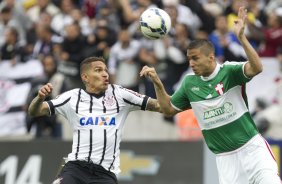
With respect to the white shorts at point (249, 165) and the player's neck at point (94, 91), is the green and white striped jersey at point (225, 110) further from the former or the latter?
the player's neck at point (94, 91)

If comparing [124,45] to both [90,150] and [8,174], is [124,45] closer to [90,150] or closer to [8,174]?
[8,174]

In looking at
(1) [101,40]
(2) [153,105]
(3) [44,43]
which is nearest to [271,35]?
(1) [101,40]

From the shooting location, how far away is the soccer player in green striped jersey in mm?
10078

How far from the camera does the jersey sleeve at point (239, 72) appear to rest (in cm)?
999

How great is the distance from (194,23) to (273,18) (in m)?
1.88

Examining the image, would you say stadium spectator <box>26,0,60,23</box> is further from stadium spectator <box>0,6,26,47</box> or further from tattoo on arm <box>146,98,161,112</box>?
tattoo on arm <box>146,98,161,112</box>

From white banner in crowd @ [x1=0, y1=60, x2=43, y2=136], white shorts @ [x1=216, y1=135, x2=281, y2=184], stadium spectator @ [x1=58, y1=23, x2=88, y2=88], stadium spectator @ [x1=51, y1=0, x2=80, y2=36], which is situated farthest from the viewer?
stadium spectator @ [x1=51, y1=0, x2=80, y2=36]

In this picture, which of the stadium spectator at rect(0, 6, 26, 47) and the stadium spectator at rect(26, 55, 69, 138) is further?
the stadium spectator at rect(0, 6, 26, 47)

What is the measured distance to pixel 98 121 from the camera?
10445 mm

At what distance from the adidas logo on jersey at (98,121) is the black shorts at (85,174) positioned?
19.9 inches

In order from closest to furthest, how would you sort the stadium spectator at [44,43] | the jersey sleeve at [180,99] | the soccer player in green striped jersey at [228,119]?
the soccer player in green striped jersey at [228,119] → the jersey sleeve at [180,99] → the stadium spectator at [44,43]

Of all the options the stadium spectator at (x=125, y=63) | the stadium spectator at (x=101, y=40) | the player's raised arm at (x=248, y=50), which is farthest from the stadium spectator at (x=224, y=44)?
the player's raised arm at (x=248, y=50)

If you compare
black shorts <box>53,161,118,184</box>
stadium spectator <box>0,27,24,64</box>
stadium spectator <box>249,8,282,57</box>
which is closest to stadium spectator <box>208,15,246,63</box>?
stadium spectator <box>249,8,282,57</box>

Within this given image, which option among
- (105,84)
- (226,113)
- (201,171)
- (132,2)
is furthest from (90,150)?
(132,2)
